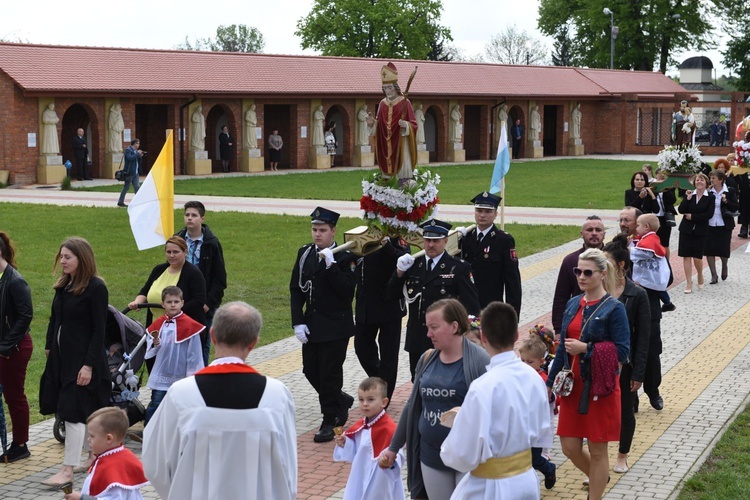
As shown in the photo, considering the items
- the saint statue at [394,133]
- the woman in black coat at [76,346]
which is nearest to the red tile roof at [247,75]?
the saint statue at [394,133]

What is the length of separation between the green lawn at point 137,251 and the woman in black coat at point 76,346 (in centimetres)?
205

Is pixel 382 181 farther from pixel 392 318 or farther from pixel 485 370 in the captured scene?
pixel 485 370

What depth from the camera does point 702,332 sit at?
14023 mm

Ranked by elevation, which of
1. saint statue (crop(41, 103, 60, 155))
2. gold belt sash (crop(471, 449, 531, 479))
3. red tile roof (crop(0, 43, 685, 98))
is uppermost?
red tile roof (crop(0, 43, 685, 98))

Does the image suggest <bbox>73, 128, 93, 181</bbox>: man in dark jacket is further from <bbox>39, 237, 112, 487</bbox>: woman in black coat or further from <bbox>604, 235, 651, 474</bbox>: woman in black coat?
<bbox>604, 235, 651, 474</bbox>: woman in black coat

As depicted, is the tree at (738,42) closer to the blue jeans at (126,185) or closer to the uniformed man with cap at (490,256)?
the blue jeans at (126,185)

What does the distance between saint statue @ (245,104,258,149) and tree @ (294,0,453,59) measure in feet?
129

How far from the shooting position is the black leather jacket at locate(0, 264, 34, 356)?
334 inches

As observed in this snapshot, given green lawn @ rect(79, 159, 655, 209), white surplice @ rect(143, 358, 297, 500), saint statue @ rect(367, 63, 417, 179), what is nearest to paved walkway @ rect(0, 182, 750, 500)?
saint statue @ rect(367, 63, 417, 179)

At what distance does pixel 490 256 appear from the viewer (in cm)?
1018

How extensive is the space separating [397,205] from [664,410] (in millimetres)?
3157

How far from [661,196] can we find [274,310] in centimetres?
642

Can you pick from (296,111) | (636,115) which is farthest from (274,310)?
(636,115)

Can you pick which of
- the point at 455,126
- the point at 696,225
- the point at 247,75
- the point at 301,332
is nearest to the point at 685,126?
the point at 455,126
